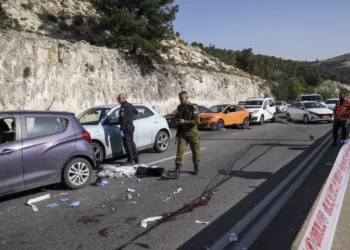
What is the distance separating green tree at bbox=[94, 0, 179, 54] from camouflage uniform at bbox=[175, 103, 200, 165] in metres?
21.2

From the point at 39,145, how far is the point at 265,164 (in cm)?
542

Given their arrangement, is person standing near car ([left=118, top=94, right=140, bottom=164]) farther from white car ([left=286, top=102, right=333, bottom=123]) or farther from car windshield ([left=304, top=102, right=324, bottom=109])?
car windshield ([left=304, top=102, right=324, bottom=109])

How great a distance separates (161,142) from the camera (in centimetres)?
1006

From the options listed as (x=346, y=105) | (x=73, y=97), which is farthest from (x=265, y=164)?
(x=73, y=97)

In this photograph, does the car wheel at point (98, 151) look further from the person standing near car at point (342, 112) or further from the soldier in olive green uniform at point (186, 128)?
the person standing near car at point (342, 112)

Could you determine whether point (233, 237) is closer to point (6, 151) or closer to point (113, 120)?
point (6, 151)

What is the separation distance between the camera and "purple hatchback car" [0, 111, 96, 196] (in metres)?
5.15

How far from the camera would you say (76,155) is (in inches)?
240

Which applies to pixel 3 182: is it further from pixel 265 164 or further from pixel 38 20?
pixel 38 20

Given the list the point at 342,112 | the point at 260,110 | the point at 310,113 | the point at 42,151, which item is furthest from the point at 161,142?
the point at 310,113

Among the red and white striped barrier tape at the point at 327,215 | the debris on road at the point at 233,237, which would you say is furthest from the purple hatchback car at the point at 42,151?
the red and white striped barrier tape at the point at 327,215

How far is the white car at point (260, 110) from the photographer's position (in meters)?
20.9

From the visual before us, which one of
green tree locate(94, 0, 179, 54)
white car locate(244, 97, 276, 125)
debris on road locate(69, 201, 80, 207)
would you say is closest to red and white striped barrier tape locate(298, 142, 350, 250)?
debris on road locate(69, 201, 80, 207)

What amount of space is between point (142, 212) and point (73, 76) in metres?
19.5
